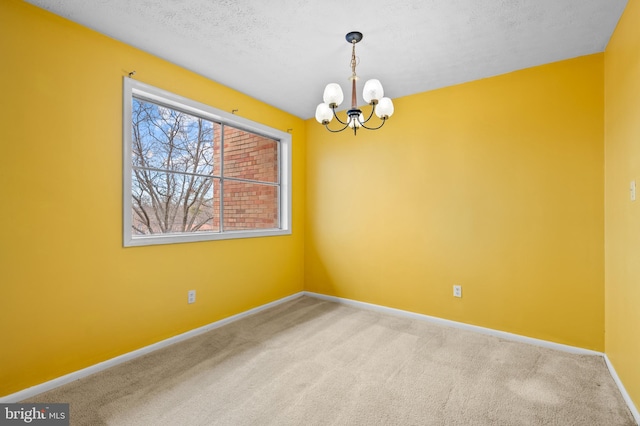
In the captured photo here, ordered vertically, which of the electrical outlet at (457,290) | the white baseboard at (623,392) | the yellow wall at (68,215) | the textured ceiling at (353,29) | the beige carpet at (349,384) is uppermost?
the textured ceiling at (353,29)

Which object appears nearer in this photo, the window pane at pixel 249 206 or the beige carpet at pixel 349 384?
the beige carpet at pixel 349 384

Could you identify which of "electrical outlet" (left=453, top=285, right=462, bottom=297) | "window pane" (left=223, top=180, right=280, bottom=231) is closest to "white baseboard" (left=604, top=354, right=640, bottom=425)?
"electrical outlet" (left=453, top=285, right=462, bottom=297)

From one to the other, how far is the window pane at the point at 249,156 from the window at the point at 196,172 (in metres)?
0.01

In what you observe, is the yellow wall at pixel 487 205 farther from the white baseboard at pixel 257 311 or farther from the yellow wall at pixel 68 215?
the yellow wall at pixel 68 215

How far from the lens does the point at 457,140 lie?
3061 mm

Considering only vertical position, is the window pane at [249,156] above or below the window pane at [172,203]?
above

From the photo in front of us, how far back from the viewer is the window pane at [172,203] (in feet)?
8.46

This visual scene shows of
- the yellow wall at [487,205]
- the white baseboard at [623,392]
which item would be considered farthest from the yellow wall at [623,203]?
the yellow wall at [487,205]

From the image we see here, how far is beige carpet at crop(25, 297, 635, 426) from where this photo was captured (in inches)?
68.2

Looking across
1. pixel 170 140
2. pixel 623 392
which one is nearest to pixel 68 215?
pixel 170 140

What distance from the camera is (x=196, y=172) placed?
9.82 feet

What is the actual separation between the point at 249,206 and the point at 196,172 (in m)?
0.82

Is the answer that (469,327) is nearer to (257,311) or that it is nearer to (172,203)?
(257,311)

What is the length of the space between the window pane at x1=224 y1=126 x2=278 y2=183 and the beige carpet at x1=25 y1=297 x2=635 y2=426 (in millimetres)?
1781
